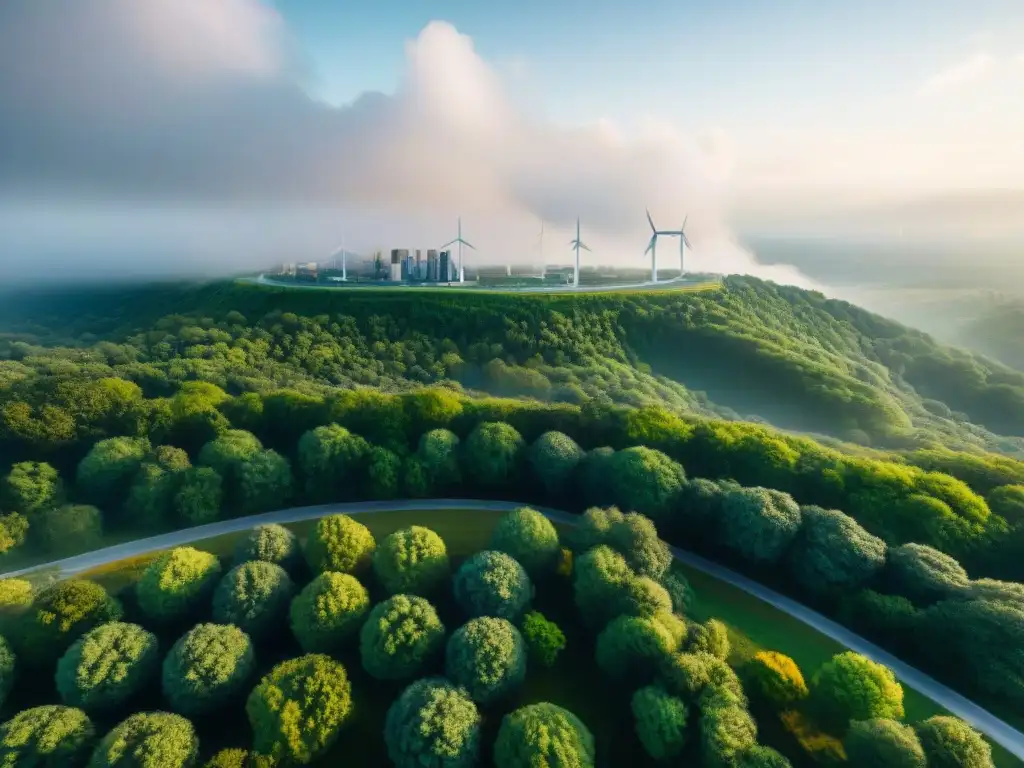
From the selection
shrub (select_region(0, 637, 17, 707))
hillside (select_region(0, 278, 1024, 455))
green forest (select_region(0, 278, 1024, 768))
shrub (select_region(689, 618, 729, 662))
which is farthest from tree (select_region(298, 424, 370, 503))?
shrub (select_region(689, 618, 729, 662))

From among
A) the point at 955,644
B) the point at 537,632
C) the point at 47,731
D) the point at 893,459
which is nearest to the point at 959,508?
the point at 893,459

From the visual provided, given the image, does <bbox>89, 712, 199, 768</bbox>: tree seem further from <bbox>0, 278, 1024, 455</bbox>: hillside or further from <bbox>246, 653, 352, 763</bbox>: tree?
<bbox>0, 278, 1024, 455</bbox>: hillside

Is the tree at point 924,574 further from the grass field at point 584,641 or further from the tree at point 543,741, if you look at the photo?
the tree at point 543,741

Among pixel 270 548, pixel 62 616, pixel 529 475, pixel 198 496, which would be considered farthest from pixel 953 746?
pixel 198 496

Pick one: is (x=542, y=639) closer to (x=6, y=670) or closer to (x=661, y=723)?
(x=661, y=723)

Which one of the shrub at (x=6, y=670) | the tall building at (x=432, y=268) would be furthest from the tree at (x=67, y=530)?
the tall building at (x=432, y=268)

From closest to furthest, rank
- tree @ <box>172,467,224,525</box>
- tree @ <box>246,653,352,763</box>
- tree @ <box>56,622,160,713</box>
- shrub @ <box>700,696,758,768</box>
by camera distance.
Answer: shrub @ <box>700,696,758,768</box>
tree @ <box>246,653,352,763</box>
tree @ <box>56,622,160,713</box>
tree @ <box>172,467,224,525</box>
